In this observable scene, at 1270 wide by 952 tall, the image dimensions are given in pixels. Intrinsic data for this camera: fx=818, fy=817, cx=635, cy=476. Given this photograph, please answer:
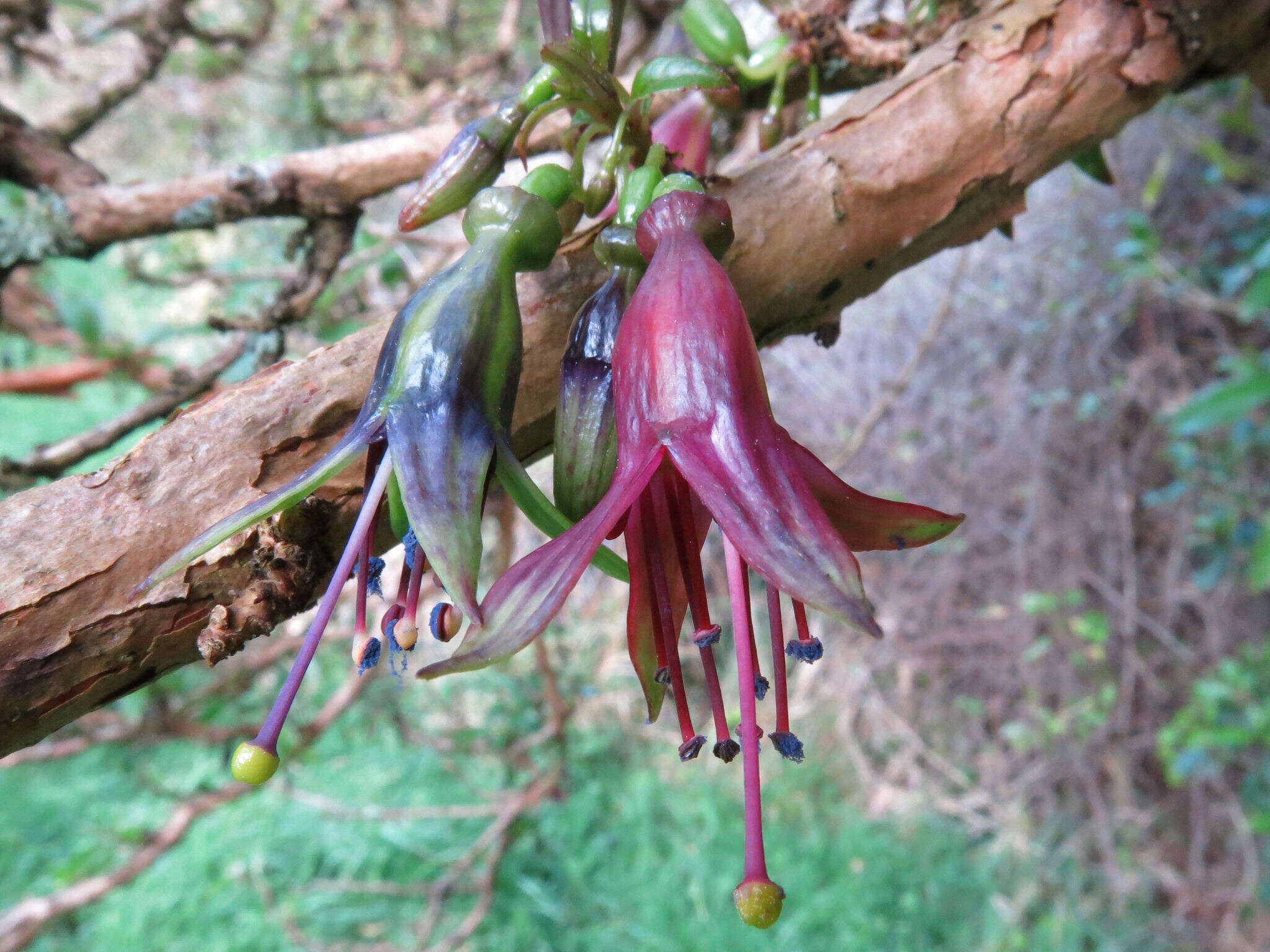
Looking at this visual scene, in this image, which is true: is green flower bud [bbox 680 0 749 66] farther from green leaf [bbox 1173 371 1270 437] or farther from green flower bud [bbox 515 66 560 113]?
green leaf [bbox 1173 371 1270 437]

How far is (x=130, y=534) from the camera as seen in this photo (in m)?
0.36

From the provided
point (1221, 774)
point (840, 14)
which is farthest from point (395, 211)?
point (1221, 774)

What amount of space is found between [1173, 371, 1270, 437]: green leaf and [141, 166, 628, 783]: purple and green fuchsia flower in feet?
3.73

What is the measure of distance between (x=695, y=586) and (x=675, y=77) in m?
0.28

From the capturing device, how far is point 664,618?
13.5 inches

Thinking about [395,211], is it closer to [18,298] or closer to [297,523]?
[18,298]

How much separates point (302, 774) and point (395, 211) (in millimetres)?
1534

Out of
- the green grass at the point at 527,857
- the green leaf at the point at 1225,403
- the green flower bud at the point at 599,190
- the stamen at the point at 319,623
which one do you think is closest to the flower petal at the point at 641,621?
the stamen at the point at 319,623

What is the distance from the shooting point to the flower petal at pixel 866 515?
0.35 meters

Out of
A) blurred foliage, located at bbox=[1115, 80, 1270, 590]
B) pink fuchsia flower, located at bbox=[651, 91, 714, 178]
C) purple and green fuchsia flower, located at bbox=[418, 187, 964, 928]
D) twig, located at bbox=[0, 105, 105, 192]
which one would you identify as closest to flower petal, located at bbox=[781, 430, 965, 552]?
purple and green fuchsia flower, located at bbox=[418, 187, 964, 928]

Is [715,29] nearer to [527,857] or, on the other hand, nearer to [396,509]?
[396,509]

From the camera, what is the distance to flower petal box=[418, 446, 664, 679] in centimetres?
26

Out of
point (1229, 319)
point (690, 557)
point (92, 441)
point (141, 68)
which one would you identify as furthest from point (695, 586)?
point (1229, 319)

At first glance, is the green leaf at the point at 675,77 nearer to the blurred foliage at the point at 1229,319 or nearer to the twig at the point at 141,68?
the twig at the point at 141,68
